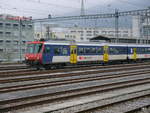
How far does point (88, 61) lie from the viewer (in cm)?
2984

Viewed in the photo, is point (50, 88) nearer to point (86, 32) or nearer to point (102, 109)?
point (102, 109)

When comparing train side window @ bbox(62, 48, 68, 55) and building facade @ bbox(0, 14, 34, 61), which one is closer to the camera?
train side window @ bbox(62, 48, 68, 55)

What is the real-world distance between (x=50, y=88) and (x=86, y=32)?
12537cm

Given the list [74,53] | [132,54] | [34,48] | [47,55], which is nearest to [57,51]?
[47,55]

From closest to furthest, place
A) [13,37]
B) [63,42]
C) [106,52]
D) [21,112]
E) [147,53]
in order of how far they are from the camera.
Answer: [21,112], [63,42], [106,52], [147,53], [13,37]

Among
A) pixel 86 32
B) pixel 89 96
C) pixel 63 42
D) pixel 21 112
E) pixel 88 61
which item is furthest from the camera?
pixel 86 32

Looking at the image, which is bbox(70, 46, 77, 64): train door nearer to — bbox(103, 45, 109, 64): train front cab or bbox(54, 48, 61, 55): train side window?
bbox(54, 48, 61, 55): train side window

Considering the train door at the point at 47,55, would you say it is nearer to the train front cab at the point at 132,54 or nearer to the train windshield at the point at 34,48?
the train windshield at the point at 34,48

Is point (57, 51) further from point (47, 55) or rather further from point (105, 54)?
point (105, 54)

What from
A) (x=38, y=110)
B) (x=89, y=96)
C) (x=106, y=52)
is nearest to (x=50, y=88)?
(x=89, y=96)

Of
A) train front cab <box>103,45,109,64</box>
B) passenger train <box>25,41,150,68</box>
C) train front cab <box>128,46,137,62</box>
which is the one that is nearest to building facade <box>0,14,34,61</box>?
train front cab <box>128,46,137,62</box>

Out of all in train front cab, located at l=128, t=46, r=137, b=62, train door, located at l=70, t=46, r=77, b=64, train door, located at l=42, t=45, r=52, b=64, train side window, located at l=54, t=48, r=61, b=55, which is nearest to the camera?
train door, located at l=42, t=45, r=52, b=64

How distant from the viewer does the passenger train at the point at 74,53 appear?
25.3m

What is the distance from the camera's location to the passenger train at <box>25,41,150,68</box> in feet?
82.9
